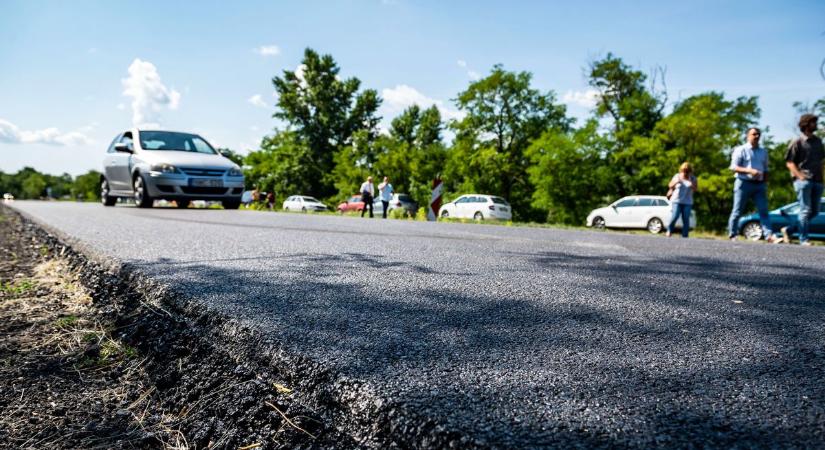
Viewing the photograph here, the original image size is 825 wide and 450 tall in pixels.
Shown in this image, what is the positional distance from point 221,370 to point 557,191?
32.0 m

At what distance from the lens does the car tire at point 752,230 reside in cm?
1538

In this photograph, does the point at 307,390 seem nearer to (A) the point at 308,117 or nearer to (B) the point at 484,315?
(B) the point at 484,315

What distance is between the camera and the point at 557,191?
32062 millimetres

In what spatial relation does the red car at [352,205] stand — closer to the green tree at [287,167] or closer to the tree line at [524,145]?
the tree line at [524,145]

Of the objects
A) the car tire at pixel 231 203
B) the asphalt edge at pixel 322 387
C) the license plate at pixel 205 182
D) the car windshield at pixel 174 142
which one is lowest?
the asphalt edge at pixel 322 387

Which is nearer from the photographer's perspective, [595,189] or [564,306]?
[564,306]

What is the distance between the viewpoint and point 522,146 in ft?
124

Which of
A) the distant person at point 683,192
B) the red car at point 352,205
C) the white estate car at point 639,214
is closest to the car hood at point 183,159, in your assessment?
the distant person at point 683,192

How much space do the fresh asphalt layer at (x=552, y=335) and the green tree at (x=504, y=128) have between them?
3357cm

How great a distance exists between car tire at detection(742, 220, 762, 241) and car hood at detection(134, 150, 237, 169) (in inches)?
578

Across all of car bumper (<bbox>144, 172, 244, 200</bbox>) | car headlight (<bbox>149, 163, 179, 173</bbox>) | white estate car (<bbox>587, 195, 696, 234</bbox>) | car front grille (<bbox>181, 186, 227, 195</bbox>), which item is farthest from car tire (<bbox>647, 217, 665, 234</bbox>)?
car headlight (<bbox>149, 163, 179, 173</bbox>)

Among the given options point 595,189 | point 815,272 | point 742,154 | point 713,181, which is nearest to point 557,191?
point 595,189

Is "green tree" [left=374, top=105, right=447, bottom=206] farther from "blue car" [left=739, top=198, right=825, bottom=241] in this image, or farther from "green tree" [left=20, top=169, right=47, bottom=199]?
"green tree" [left=20, top=169, right=47, bottom=199]

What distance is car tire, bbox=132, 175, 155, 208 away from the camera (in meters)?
11.1
